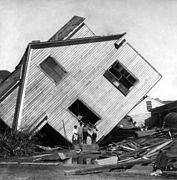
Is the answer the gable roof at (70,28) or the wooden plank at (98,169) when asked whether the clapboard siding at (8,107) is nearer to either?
the gable roof at (70,28)

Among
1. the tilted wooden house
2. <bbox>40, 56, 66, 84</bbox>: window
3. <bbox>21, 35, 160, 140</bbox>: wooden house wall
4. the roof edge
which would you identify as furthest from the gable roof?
<bbox>40, 56, 66, 84</bbox>: window

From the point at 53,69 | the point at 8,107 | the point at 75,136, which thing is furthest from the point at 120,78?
the point at 8,107

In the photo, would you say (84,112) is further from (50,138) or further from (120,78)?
(120,78)

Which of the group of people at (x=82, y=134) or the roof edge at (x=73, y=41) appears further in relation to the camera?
the roof edge at (x=73, y=41)

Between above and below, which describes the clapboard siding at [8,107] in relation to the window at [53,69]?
below

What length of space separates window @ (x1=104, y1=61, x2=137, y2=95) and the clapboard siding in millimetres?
6988

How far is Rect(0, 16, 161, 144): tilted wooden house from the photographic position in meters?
20.9

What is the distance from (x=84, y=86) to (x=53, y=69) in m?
2.56

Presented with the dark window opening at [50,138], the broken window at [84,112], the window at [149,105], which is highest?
the window at [149,105]

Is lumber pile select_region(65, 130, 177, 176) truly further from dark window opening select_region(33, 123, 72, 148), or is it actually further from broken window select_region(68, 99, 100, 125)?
dark window opening select_region(33, 123, 72, 148)

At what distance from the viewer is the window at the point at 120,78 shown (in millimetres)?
22980

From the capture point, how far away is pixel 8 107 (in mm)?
21031

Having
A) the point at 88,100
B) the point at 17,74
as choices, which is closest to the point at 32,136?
the point at 88,100

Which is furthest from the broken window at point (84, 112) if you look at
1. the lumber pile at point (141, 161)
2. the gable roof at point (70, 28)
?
the gable roof at point (70, 28)
